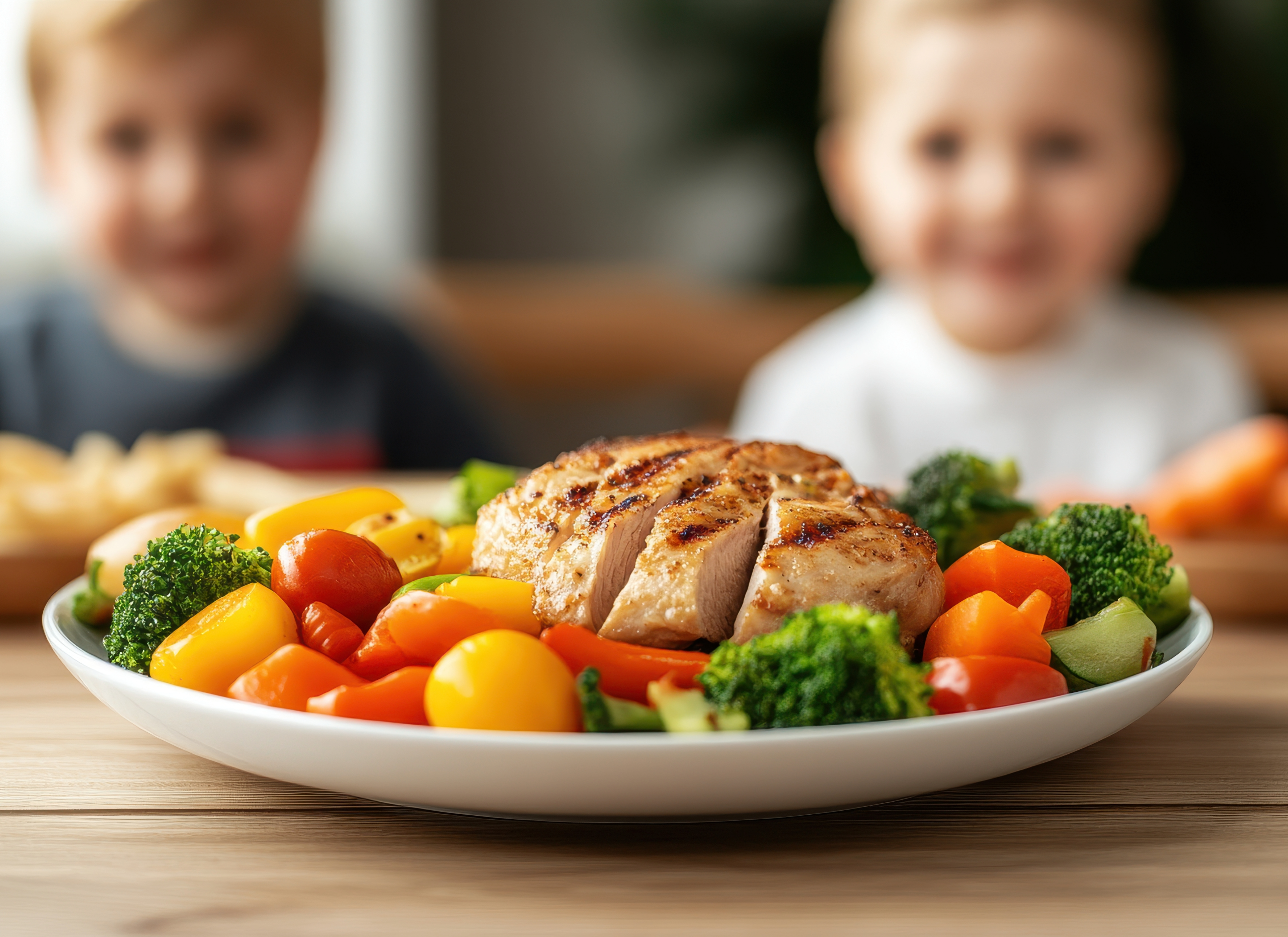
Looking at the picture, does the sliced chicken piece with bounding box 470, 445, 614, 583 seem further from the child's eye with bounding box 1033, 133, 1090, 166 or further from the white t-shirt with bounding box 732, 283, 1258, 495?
the child's eye with bounding box 1033, 133, 1090, 166

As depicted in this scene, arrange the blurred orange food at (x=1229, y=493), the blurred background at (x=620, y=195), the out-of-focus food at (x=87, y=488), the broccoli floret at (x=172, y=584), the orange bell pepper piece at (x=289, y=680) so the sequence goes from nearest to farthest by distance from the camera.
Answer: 1. the orange bell pepper piece at (x=289, y=680)
2. the broccoli floret at (x=172, y=584)
3. the out-of-focus food at (x=87, y=488)
4. the blurred orange food at (x=1229, y=493)
5. the blurred background at (x=620, y=195)

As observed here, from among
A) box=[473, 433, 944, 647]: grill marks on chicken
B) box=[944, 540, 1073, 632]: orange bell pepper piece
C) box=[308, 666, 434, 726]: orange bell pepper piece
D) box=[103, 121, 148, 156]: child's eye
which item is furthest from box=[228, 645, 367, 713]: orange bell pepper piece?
box=[103, 121, 148, 156]: child's eye

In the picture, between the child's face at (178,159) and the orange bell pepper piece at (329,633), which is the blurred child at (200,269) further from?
the orange bell pepper piece at (329,633)

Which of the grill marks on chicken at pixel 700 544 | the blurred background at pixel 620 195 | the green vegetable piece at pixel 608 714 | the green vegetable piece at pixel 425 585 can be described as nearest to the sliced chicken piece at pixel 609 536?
the grill marks on chicken at pixel 700 544

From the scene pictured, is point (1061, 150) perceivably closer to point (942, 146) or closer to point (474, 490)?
point (942, 146)

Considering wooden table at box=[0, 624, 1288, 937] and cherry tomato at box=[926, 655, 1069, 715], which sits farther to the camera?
cherry tomato at box=[926, 655, 1069, 715]

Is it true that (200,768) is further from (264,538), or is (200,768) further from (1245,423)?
(1245,423)
